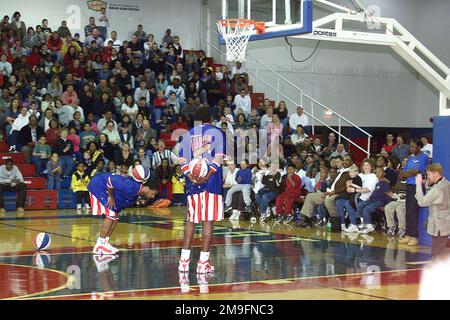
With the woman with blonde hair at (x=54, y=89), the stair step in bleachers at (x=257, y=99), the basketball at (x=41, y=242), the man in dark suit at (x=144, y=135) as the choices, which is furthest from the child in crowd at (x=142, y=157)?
the basketball at (x=41, y=242)

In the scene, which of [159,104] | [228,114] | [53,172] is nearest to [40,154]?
[53,172]

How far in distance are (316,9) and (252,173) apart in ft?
40.2

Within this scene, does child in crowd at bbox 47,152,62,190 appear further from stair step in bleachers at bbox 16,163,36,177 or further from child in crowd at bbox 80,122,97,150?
child in crowd at bbox 80,122,97,150

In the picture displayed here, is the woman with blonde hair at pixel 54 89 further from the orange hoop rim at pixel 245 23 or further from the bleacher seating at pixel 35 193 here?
the orange hoop rim at pixel 245 23

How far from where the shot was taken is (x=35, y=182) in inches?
819

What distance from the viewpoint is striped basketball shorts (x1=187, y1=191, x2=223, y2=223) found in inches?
390

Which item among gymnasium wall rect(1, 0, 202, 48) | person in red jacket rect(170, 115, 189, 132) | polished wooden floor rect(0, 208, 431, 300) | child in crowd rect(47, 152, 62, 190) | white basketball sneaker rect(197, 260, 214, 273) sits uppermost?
gymnasium wall rect(1, 0, 202, 48)

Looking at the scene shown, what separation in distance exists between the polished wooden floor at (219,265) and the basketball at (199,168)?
1281 millimetres

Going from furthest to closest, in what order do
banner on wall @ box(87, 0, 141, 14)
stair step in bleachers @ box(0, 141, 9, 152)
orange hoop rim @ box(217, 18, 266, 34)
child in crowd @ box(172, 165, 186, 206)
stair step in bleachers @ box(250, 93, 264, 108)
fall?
banner on wall @ box(87, 0, 141, 14) < stair step in bleachers @ box(250, 93, 264, 108) < child in crowd @ box(172, 165, 186, 206) < stair step in bleachers @ box(0, 141, 9, 152) < orange hoop rim @ box(217, 18, 266, 34)

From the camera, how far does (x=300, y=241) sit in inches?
541

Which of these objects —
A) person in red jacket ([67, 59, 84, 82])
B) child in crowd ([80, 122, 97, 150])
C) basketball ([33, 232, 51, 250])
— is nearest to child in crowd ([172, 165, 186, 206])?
child in crowd ([80, 122, 97, 150])

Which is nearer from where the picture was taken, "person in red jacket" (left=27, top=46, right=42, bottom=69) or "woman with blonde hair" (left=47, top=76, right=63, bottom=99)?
"woman with blonde hair" (left=47, top=76, right=63, bottom=99)

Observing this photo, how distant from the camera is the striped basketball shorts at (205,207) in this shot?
991 cm

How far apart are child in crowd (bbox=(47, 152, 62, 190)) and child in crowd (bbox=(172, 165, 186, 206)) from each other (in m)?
3.33
